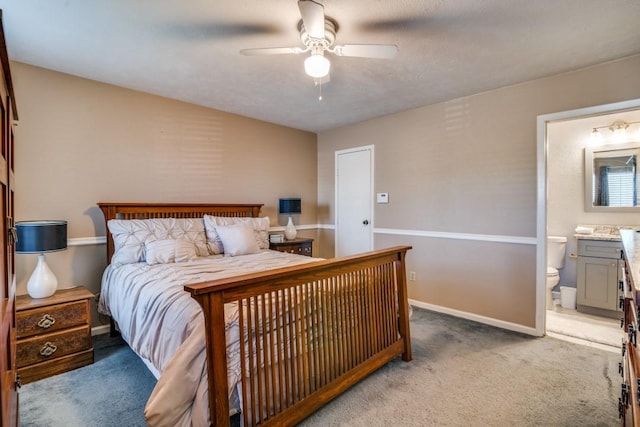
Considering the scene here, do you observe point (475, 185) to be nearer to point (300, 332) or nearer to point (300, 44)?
point (300, 44)

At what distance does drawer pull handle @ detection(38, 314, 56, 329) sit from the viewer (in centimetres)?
227

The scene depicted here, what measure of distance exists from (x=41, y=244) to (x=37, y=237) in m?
0.06

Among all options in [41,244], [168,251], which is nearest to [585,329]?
[168,251]

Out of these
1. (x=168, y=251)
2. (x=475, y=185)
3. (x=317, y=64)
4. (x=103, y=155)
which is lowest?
(x=168, y=251)

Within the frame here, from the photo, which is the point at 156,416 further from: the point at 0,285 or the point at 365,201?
the point at 365,201

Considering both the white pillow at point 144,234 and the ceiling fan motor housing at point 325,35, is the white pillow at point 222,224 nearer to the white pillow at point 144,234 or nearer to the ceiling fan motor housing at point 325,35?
the white pillow at point 144,234

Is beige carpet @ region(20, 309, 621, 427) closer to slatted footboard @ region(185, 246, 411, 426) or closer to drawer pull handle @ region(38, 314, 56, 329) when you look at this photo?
slatted footboard @ region(185, 246, 411, 426)

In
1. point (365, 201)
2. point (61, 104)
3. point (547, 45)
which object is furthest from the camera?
point (365, 201)

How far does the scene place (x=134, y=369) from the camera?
239cm

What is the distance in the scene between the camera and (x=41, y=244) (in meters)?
2.29

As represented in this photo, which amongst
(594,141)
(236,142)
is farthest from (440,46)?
(594,141)

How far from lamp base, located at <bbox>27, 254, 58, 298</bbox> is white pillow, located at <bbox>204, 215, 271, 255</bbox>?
1.28 meters

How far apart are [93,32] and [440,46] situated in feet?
8.11

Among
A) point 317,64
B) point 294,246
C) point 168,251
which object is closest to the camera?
point 317,64
